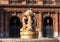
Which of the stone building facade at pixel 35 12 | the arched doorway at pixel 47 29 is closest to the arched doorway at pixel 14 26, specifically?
the stone building facade at pixel 35 12

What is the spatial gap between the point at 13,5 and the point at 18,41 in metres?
29.4

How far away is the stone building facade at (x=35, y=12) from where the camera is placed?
4853 cm

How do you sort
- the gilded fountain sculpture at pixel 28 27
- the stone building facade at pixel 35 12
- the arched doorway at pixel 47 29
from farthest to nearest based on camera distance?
1. the arched doorway at pixel 47 29
2. the stone building facade at pixel 35 12
3. the gilded fountain sculpture at pixel 28 27

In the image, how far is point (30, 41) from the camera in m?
19.8

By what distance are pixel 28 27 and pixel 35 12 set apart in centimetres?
2349

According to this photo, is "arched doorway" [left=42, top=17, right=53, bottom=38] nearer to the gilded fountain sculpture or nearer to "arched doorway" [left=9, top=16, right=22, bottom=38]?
"arched doorway" [left=9, top=16, right=22, bottom=38]

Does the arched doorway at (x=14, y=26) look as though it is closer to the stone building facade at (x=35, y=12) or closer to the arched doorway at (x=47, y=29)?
the stone building facade at (x=35, y=12)

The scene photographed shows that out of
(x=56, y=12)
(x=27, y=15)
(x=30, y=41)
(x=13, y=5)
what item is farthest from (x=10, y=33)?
(x=30, y=41)

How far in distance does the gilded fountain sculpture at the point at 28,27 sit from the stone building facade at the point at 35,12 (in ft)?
71.7

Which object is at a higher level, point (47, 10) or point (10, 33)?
point (47, 10)

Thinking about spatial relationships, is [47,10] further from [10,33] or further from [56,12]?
[10,33]

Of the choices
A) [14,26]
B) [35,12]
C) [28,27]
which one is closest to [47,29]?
[35,12]

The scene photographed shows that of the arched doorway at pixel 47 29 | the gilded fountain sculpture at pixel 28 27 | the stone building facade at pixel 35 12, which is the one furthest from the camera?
the arched doorway at pixel 47 29

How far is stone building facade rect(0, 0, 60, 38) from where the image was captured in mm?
48531
